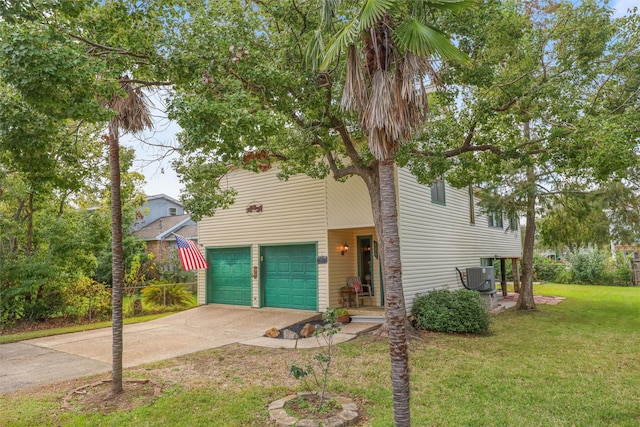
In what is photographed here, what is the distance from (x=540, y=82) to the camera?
8.60 meters

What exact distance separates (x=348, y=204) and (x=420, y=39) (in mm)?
7624

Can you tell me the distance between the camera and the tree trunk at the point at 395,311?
3.84 meters

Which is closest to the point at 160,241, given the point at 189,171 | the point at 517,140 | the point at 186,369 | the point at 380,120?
the point at 189,171

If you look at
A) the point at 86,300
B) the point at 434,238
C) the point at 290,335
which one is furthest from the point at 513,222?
the point at 86,300

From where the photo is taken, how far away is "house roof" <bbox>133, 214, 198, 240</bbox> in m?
23.5

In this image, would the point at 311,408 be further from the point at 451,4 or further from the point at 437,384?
the point at 451,4

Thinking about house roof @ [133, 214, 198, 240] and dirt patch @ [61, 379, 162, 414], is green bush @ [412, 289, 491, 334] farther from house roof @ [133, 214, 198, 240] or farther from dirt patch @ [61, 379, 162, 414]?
house roof @ [133, 214, 198, 240]

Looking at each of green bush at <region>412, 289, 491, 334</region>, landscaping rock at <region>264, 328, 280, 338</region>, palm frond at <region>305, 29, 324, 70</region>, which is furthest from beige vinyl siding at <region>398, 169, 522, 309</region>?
palm frond at <region>305, 29, 324, 70</region>

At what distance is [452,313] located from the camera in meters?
10.1

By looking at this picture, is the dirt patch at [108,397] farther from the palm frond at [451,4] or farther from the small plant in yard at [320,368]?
the palm frond at [451,4]

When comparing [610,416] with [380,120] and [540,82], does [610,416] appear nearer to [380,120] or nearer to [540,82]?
[380,120]

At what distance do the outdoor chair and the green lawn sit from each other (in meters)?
2.83

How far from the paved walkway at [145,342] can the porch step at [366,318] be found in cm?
29

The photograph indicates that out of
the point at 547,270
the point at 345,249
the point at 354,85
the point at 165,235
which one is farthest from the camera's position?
the point at 547,270
